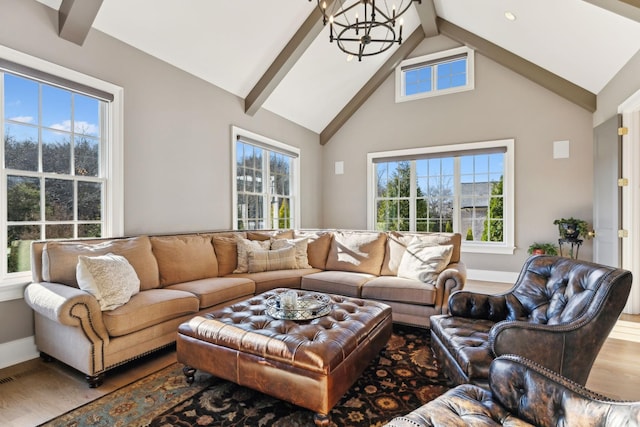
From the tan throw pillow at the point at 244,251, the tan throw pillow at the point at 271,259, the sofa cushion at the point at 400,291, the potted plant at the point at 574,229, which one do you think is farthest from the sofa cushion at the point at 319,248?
the potted plant at the point at 574,229

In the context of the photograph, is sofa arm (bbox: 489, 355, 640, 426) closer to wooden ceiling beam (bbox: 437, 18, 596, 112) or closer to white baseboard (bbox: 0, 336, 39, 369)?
white baseboard (bbox: 0, 336, 39, 369)

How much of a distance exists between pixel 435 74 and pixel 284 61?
2.85m

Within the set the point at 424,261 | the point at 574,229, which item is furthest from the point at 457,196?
the point at 424,261

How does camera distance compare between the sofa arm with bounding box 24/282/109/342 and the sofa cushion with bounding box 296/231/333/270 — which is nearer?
the sofa arm with bounding box 24/282/109/342

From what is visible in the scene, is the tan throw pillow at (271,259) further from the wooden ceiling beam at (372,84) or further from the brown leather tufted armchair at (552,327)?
the wooden ceiling beam at (372,84)

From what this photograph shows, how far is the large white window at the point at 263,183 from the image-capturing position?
15.9ft

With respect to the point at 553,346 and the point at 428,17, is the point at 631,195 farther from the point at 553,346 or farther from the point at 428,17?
the point at 428,17

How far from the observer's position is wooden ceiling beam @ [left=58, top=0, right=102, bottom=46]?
2.73m

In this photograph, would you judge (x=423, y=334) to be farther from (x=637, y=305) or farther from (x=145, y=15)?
(x=145, y=15)

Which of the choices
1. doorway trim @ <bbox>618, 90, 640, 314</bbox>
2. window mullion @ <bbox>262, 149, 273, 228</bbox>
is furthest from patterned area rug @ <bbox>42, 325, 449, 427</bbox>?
window mullion @ <bbox>262, 149, 273, 228</bbox>

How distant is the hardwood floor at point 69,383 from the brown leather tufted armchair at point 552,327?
735 millimetres

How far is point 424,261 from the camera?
3.39 metres

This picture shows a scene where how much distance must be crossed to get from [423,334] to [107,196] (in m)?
3.44

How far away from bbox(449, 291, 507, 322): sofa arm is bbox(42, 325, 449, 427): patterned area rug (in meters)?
0.49
